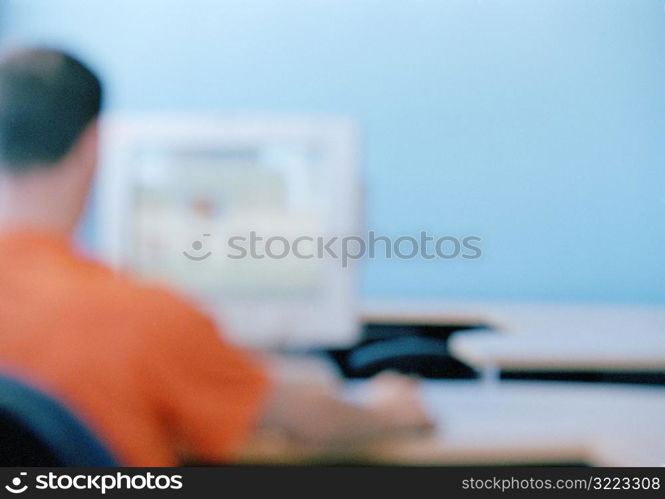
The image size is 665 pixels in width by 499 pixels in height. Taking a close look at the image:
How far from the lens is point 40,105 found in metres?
0.84

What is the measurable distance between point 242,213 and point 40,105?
0.97 feet

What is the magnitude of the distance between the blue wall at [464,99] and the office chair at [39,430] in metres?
0.57

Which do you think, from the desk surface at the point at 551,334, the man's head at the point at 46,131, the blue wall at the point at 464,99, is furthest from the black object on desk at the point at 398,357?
the man's head at the point at 46,131

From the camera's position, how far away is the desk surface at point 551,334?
1300mm

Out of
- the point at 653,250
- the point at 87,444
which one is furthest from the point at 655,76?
the point at 87,444

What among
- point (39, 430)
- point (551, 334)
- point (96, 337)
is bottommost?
point (39, 430)

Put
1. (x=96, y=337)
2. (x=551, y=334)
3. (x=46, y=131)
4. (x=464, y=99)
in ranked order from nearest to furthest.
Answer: (x=96, y=337) → (x=46, y=131) → (x=551, y=334) → (x=464, y=99)

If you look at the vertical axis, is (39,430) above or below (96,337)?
below

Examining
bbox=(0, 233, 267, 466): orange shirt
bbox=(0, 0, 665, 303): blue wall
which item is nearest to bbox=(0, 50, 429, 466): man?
bbox=(0, 233, 267, 466): orange shirt

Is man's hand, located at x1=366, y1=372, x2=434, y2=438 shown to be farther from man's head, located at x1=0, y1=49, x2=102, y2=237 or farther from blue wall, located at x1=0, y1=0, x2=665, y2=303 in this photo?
man's head, located at x1=0, y1=49, x2=102, y2=237

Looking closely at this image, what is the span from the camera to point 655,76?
1.17m

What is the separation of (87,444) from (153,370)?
0.12 meters

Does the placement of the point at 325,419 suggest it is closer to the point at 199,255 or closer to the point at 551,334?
the point at 199,255

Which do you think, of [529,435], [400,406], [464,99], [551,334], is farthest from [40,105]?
[464,99]
